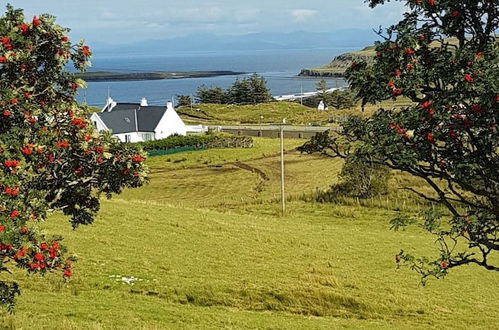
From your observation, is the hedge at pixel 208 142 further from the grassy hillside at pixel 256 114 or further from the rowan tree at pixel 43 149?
the rowan tree at pixel 43 149

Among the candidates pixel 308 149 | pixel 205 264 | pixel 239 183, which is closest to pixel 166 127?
pixel 239 183

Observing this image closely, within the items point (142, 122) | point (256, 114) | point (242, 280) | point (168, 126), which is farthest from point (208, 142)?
point (242, 280)

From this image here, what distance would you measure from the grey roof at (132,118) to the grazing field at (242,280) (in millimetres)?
48647

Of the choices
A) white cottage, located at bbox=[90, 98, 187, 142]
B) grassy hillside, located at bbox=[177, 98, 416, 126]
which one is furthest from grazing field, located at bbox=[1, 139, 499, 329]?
grassy hillside, located at bbox=[177, 98, 416, 126]

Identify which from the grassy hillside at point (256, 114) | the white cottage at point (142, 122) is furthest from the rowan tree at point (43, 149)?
the grassy hillside at point (256, 114)

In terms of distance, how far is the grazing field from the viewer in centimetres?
1870

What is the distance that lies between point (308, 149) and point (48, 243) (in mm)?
5979

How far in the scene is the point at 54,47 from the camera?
9688mm

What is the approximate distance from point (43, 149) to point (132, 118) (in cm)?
8411

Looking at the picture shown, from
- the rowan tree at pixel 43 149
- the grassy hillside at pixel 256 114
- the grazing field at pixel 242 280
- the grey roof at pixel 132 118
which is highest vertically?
the rowan tree at pixel 43 149

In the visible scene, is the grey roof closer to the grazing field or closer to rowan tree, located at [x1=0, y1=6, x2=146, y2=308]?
the grazing field

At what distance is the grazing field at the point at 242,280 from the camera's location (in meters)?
18.7

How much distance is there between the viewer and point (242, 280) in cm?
2334

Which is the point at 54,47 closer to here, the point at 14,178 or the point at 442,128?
the point at 14,178
